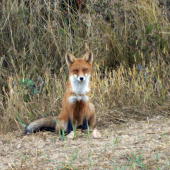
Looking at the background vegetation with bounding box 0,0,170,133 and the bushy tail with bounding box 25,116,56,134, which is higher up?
the background vegetation with bounding box 0,0,170,133

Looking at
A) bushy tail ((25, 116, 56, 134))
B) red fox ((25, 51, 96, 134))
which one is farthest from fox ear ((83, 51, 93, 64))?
bushy tail ((25, 116, 56, 134))

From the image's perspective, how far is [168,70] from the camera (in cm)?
611

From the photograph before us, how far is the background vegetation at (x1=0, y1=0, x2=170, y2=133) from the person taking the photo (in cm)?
609

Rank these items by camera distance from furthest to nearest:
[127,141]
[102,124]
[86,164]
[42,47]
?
[42,47]
[102,124]
[127,141]
[86,164]

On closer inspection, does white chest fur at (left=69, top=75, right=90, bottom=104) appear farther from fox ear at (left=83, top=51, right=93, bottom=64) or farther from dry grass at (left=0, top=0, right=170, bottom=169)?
dry grass at (left=0, top=0, right=170, bottom=169)

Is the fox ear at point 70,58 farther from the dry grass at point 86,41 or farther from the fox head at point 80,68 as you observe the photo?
the dry grass at point 86,41

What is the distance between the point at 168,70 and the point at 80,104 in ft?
8.30

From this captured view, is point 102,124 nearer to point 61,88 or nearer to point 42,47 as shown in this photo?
point 61,88

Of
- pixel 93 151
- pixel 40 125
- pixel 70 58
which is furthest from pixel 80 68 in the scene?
pixel 93 151

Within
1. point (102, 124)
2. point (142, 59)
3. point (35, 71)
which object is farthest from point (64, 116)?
point (142, 59)

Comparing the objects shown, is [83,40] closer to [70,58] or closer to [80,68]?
[70,58]

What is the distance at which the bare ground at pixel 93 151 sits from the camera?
2.89 meters

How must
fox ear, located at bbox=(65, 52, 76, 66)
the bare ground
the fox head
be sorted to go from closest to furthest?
1. the bare ground
2. the fox head
3. fox ear, located at bbox=(65, 52, 76, 66)

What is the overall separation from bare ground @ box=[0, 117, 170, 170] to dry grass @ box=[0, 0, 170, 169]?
1771 mm
